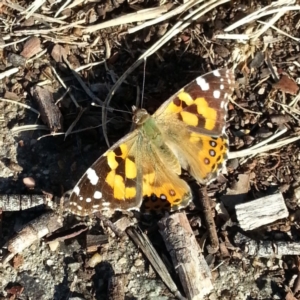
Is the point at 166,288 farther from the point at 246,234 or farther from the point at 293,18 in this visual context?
the point at 293,18

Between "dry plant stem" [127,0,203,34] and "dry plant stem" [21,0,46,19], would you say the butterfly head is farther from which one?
"dry plant stem" [21,0,46,19]

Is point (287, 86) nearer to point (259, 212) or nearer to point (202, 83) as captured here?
point (202, 83)

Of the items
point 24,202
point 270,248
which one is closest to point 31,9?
point 24,202

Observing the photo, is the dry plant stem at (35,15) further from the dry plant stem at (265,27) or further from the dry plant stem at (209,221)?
the dry plant stem at (209,221)

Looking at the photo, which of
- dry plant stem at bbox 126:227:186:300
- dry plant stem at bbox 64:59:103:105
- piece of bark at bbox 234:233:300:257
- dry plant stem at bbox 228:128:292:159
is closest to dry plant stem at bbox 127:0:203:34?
dry plant stem at bbox 64:59:103:105

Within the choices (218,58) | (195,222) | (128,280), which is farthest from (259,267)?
(218,58)

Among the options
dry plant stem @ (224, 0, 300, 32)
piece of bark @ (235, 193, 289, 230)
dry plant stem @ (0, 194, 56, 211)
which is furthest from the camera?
dry plant stem @ (224, 0, 300, 32)
